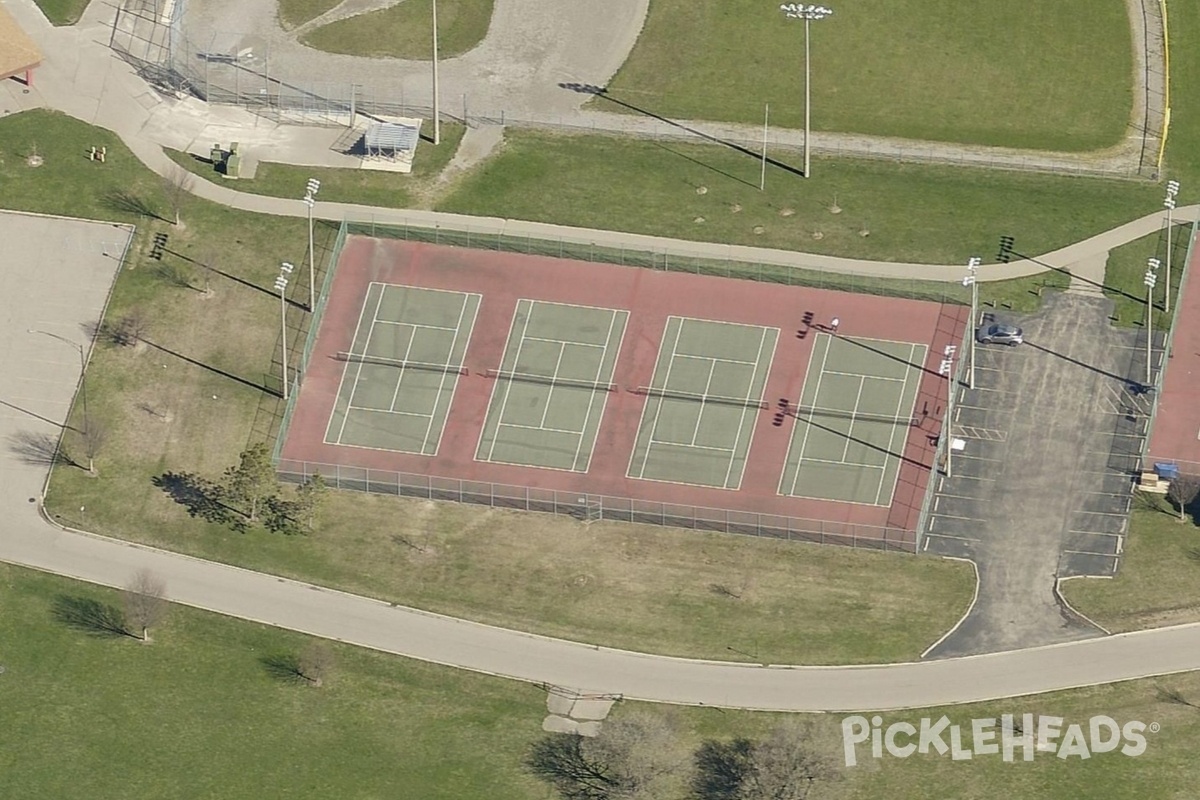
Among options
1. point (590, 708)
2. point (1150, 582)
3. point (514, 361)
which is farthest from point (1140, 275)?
point (590, 708)

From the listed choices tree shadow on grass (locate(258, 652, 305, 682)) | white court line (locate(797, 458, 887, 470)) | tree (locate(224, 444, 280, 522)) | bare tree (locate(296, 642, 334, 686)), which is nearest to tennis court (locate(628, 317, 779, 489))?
white court line (locate(797, 458, 887, 470))

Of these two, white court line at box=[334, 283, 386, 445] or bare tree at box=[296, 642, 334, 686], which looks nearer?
bare tree at box=[296, 642, 334, 686]

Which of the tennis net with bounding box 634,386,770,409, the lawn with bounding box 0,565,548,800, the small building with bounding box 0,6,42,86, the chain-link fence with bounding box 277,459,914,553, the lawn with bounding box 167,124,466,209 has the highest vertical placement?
the small building with bounding box 0,6,42,86

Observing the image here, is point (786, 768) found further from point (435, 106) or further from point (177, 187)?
point (177, 187)

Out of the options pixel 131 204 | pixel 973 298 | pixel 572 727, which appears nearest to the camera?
pixel 572 727

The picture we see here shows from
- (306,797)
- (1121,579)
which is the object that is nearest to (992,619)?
(1121,579)

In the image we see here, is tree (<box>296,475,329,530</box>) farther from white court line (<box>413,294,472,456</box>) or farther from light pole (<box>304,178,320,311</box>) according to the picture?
light pole (<box>304,178,320,311</box>)

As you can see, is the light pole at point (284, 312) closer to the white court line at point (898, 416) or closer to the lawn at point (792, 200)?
the lawn at point (792, 200)

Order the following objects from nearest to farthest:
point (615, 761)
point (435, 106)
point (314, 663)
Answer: point (615, 761), point (314, 663), point (435, 106)
